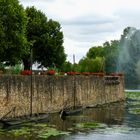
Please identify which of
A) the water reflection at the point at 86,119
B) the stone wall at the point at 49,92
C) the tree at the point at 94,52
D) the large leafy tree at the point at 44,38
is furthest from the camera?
the tree at the point at 94,52

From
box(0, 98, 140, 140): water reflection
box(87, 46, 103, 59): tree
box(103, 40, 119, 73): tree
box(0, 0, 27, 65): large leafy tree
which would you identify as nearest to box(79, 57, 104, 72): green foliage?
Answer: box(103, 40, 119, 73): tree

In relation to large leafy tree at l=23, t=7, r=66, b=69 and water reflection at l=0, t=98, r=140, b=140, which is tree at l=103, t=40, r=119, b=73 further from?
water reflection at l=0, t=98, r=140, b=140

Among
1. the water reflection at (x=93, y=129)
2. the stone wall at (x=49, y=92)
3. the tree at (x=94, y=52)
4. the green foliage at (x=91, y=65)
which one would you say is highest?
the tree at (x=94, y=52)

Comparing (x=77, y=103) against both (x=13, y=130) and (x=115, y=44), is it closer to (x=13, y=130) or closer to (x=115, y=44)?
(x=13, y=130)

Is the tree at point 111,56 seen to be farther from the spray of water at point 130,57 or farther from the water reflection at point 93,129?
the water reflection at point 93,129

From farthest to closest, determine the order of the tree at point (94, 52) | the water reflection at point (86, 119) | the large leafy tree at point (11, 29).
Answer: the tree at point (94, 52) → the large leafy tree at point (11, 29) → the water reflection at point (86, 119)

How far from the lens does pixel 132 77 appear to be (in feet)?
378

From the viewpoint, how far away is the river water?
1291 inches

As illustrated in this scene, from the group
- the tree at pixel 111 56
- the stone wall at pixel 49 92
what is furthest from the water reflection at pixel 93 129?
the tree at pixel 111 56

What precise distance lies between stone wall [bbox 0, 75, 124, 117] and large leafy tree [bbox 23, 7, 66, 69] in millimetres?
8772

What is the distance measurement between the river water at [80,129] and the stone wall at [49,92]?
6.08ft

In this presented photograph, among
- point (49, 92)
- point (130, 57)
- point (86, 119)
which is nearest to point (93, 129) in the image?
point (86, 119)

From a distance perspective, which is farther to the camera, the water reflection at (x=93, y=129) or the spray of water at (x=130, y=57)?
the spray of water at (x=130, y=57)

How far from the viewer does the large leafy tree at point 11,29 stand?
166 ft
